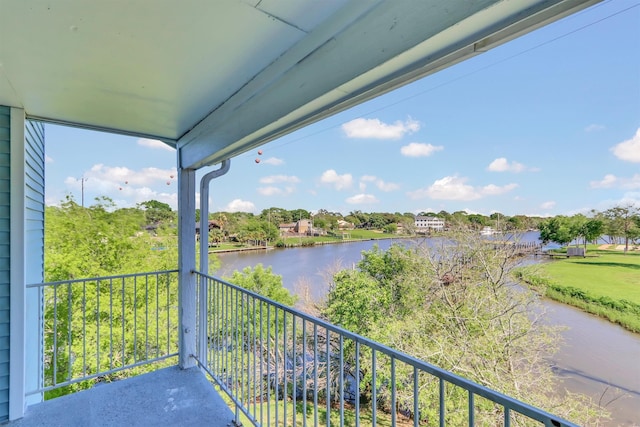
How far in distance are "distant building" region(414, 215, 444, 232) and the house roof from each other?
804 centimetres

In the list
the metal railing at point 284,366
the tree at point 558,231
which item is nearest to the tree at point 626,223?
the tree at point 558,231

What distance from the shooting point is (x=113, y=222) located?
8.83m

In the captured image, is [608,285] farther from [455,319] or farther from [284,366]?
[455,319]

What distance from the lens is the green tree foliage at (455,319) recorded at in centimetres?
629

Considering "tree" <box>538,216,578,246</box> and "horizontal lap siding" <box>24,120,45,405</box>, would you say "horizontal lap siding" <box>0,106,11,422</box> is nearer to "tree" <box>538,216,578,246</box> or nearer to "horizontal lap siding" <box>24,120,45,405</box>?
"horizontal lap siding" <box>24,120,45,405</box>

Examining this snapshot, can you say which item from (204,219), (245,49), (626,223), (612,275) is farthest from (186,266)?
(612,275)

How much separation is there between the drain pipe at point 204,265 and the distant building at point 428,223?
7.47 metres

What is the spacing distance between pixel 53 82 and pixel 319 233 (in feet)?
20.2

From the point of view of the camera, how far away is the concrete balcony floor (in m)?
2.09

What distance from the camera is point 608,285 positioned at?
142 inches

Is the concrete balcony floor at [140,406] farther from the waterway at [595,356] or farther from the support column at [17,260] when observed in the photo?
the waterway at [595,356]

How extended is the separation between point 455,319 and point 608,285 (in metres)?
4.98

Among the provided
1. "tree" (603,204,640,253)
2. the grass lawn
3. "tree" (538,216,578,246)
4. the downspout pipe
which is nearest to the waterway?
the grass lawn

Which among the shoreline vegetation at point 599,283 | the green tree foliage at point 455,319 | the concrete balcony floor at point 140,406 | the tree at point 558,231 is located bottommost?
the green tree foliage at point 455,319
